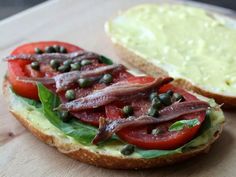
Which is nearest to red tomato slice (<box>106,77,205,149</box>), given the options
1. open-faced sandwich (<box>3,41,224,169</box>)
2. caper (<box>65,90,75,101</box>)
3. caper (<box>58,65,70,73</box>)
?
open-faced sandwich (<box>3,41,224,169</box>)

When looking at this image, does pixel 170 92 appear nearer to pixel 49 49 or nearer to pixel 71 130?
pixel 71 130

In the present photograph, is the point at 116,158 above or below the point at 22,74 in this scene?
below

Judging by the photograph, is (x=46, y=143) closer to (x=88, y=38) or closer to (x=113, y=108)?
(x=113, y=108)

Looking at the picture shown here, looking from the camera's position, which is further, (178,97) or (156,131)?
(178,97)

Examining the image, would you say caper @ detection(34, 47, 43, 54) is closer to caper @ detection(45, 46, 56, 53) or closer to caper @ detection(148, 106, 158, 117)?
caper @ detection(45, 46, 56, 53)

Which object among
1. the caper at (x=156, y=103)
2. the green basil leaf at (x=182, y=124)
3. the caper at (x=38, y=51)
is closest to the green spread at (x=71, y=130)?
the green basil leaf at (x=182, y=124)

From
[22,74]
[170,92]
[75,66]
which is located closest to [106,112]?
[170,92]
